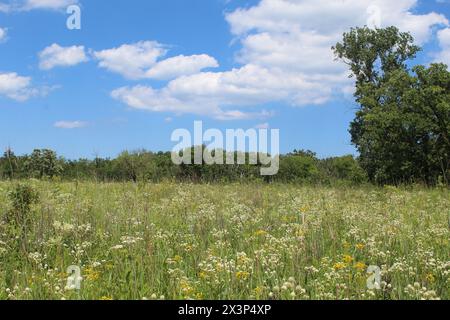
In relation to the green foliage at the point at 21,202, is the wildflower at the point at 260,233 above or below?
below

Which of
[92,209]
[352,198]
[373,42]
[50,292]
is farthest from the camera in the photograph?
[373,42]

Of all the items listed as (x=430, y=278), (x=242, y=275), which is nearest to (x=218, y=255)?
(x=242, y=275)

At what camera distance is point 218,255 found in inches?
238

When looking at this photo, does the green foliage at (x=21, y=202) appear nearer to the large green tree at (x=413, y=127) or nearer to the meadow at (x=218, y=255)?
the meadow at (x=218, y=255)

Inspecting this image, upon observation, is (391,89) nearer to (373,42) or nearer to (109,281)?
(373,42)

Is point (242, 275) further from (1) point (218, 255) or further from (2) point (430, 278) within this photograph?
(2) point (430, 278)

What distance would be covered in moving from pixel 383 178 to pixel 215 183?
19.9 meters

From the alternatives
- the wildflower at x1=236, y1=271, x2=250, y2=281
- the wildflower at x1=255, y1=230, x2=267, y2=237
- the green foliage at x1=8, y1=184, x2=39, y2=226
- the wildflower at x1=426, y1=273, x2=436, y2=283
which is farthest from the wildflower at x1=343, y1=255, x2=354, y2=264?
the green foliage at x1=8, y1=184, x2=39, y2=226

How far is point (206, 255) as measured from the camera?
6.00 m

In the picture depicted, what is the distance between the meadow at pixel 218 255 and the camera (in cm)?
468

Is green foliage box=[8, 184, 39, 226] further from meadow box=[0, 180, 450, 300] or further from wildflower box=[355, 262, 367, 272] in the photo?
wildflower box=[355, 262, 367, 272]

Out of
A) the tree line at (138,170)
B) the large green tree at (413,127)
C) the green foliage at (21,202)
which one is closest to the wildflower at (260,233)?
the green foliage at (21,202)
